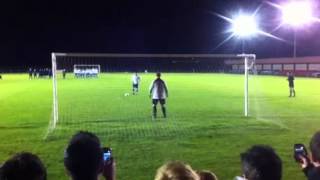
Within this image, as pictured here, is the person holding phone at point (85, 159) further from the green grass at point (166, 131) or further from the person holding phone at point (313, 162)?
the green grass at point (166, 131)

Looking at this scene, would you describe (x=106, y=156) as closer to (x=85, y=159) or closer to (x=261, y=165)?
(x=85, y=159)

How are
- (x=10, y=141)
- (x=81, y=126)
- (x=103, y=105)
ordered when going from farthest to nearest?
(x=103, y=105) < (x=81, y=126) < (x=10, y=141)

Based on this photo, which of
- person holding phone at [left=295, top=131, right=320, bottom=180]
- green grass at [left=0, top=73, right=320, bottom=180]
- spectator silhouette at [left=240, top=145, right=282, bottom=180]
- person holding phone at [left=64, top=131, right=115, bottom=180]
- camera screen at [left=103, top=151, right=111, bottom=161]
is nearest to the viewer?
spectator silhouette at [left=240, top=145, right=282, bottom=180]

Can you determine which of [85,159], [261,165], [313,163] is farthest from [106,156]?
[313,163]

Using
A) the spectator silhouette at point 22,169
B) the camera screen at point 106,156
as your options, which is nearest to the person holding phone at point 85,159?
the camera screen at point 106,156

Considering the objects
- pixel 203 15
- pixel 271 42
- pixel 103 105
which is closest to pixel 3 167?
pixel 103 105

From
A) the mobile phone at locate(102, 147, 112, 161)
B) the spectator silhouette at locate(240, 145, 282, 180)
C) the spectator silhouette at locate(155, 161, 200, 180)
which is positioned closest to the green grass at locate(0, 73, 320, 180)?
the mobile phone at locate(102, 147, 112, 161)

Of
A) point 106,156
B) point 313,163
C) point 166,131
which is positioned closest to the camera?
point 313,163

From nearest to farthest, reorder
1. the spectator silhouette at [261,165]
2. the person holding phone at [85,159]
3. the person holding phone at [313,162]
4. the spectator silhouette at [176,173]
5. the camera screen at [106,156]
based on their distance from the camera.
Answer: the spectator silhouette at [176,173]
the spectator silhouette at [261,165]
the person holding phone at [85,159]
the person holding phone at [313,162]
the camera screen at [106,156]

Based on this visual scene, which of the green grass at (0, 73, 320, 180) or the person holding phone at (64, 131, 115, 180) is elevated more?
the person holding phone at (64, 131, 115, 180)

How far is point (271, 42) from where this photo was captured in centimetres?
11200

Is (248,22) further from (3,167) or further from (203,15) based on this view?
(3,167)

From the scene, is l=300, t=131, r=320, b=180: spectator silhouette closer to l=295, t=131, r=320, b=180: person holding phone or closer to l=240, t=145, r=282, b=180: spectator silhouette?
l=295, t=131, r=320, b=180: person holding phone

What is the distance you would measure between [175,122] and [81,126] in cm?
380
